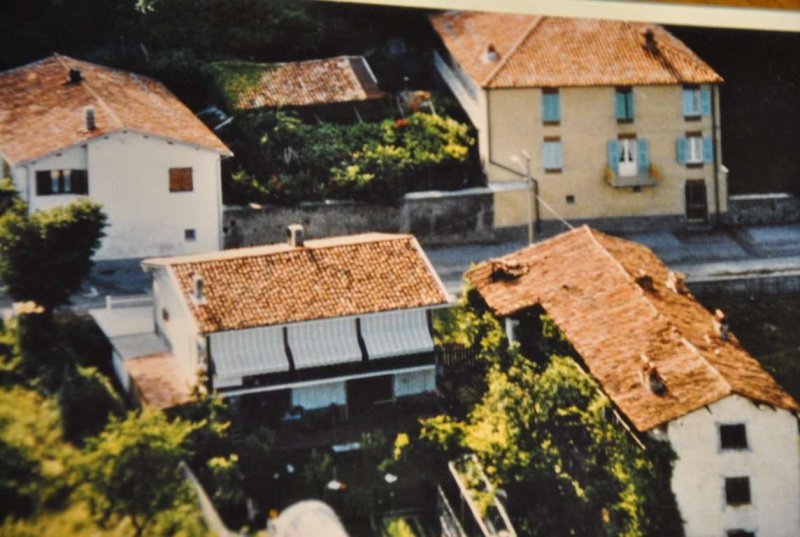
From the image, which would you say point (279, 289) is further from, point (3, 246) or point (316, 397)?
point (3, 246)

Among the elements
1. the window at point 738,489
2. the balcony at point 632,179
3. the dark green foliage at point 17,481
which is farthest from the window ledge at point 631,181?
the dark green foliage at point 17,481

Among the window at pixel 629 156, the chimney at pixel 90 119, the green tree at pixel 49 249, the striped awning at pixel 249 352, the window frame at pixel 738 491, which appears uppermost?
the chimney at pixel 90 119

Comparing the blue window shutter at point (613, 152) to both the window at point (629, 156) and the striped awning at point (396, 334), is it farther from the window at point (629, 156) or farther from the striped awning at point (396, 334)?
the striped awning at point (396, 334)

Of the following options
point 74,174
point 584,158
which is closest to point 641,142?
point 584,158

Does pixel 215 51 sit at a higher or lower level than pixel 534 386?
higher

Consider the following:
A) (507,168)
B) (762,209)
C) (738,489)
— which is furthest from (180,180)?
(762,209)

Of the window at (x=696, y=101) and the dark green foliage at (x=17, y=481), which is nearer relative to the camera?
the dark green foliage at (x=17, y=481)

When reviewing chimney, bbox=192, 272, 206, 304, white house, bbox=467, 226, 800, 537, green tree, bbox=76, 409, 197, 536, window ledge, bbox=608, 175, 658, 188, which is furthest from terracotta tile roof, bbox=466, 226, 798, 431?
green tree, bbox=76, 409, 197, 536
